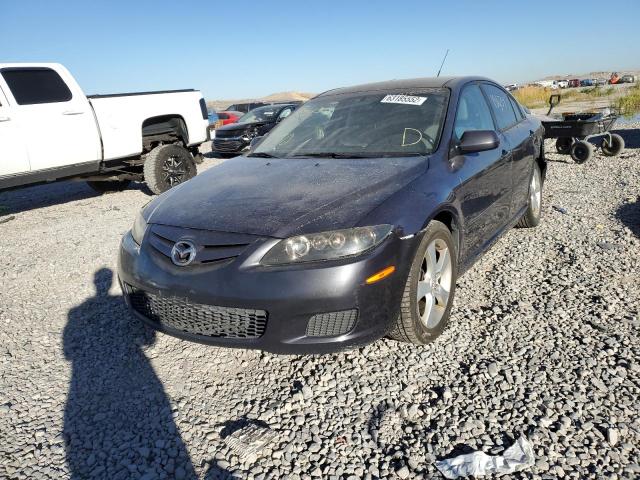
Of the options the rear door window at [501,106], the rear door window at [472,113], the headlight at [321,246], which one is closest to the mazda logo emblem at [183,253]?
the headlight at [321,246]

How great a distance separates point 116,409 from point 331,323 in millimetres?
1193

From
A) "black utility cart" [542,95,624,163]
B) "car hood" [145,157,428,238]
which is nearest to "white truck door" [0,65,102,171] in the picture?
"car hood" [145,157,428,238]

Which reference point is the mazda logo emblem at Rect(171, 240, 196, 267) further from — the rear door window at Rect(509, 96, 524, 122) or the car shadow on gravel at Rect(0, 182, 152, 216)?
the car shadow on gravel at Rect(0, 182, 152, 216)

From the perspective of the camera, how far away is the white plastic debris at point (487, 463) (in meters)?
1.75

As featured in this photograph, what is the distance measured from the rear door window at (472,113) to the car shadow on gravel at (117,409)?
253 cm

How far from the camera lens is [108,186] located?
8.21 m

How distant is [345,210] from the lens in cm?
228

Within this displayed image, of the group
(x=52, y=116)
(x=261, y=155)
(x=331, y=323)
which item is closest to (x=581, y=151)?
(x=261, y=155)

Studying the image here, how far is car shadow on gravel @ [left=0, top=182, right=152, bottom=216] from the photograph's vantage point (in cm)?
744

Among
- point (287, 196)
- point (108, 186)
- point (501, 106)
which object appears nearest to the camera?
point (287, 196)

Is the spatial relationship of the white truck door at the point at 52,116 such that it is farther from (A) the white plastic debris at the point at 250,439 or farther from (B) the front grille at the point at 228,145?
(B) the front grille at the point at 228,145

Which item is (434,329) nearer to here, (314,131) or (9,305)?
(314,131)

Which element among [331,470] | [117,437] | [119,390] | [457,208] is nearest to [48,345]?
[119,390]

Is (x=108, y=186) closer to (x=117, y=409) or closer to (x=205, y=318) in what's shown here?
(x=117, y=409)
